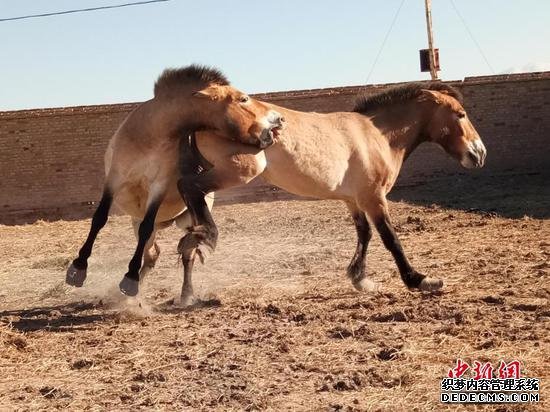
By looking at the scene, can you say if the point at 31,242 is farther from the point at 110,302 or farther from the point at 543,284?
the point at 543,284

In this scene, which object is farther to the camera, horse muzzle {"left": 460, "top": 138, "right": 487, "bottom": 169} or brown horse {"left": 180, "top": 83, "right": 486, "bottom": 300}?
horse muzzle {"left": 460, "top": 138, "right": 487, "bottom": 169}

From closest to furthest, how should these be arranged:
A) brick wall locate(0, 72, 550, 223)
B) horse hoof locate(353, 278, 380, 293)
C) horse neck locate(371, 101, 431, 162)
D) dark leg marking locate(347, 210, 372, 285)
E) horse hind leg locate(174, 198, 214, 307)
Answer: horse hind leg locate(174, 198, 214, 307), horse hoof locate(353, 278, 380, 293), dark leg marking locate(347, 210, 372, 285), horse neck locate(371, 101, 431, 162), brick wall locate(0, 72, 550, 223)

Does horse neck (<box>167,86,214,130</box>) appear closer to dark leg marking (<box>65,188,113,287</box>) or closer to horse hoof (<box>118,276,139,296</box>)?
dark leg marking (<box>65,188,113,287</box>)

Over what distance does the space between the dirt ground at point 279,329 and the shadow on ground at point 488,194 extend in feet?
9.88

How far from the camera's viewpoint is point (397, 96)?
749 cm

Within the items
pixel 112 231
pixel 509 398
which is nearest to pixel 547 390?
pixel 509 398

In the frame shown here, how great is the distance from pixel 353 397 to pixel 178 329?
2209 mm

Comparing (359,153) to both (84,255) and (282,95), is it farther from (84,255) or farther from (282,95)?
(282,95)

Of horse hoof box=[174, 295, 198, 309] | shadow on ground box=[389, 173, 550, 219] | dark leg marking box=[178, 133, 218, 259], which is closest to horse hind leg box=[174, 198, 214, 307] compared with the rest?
horse hoof box=[174, 295, 198, 309]

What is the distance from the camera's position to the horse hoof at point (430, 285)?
6660mm

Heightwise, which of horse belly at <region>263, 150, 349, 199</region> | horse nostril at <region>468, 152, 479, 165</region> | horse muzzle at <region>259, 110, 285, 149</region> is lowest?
horse belly at <region>263, 150, 349, 199</region>

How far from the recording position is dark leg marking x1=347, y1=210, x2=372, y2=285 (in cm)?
718

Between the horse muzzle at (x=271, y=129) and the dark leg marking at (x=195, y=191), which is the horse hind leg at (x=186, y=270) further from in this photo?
the horse muzzle at (x=271, y=129)

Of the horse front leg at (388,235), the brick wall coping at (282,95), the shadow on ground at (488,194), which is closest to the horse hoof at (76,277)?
the horse front leg at (388,235)
